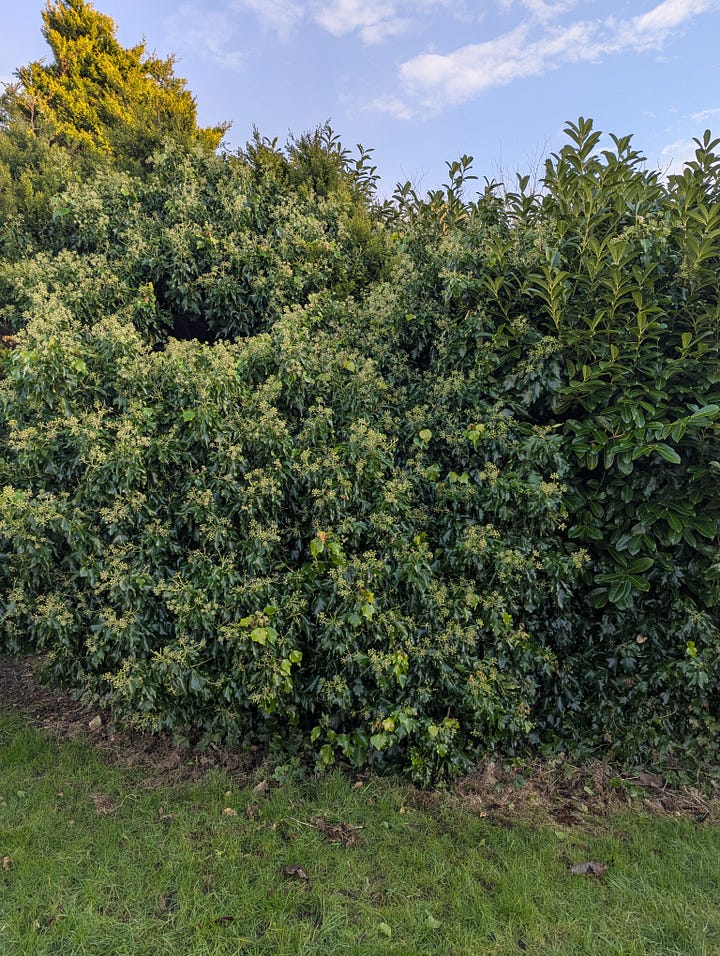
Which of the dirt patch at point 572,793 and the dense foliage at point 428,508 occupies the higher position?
the dense foliage at point 428,508

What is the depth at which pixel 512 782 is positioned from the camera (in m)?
3.53

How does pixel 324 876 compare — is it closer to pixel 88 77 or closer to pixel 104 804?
pixel 104 804

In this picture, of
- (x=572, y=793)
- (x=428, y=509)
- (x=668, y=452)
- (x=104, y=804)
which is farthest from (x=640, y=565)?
(x=104, y=804)

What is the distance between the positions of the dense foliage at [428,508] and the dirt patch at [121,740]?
270mm

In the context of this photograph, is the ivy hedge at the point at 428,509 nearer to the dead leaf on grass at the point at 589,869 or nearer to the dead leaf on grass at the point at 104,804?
the dead leaf on grass at the point at 104,804

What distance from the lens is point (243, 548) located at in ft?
11.1

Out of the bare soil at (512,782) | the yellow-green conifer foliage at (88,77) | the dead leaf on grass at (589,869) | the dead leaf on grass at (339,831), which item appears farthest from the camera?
the yellow-green conifer foliage at (88,77)

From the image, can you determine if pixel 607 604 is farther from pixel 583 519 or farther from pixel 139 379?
pixel 139 379

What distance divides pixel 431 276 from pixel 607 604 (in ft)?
8.45

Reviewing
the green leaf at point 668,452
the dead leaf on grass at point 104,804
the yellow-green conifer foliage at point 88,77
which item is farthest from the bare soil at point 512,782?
the yellow-green conifer foliage at point 88,77

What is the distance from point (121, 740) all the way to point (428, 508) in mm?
2744

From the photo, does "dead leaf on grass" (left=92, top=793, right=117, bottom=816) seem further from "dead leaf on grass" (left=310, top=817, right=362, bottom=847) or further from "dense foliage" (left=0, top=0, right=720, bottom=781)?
"dead leaf on grass" (left=310, top=817, right=362, bottom=847)

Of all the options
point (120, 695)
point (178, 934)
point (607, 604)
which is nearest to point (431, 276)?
point (607, 604)

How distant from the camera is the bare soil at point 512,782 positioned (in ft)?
10.9
